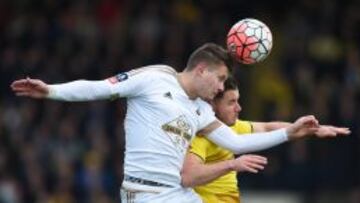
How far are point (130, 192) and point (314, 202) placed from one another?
882cm

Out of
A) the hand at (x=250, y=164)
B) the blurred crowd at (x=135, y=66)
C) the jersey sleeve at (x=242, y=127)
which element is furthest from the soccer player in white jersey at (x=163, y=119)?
the blurred crowd at (x=135, y=66)

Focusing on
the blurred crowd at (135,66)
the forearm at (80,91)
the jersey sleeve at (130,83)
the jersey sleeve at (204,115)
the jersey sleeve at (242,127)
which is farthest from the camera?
the blurred crowd at (135,66)

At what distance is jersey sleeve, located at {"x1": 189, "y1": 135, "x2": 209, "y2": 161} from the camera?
11219mm

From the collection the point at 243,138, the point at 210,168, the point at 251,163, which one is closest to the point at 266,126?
the point at 243,138

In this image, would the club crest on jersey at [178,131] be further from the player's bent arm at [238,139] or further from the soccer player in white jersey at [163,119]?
the player's bent arm at [238,139]

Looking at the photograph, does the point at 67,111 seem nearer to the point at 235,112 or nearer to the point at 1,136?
the point at 1,136

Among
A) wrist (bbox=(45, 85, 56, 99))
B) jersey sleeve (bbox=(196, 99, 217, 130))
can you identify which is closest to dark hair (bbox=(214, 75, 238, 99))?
jersey sleeve (bbox=(196, 99, 217, 130))

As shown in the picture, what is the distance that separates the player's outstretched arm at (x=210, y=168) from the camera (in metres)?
10.5

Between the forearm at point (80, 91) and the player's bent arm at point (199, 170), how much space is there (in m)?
0.94

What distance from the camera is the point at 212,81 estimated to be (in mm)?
11039

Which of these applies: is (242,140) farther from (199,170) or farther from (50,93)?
(50,93)

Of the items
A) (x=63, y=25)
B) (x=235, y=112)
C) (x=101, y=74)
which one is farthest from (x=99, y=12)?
(x=235, y=112)

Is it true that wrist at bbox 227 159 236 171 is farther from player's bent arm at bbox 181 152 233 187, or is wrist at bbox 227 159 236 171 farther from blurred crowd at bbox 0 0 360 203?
blurred crowd at bbox 0 0 360 203

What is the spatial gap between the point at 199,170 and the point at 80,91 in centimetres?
123
